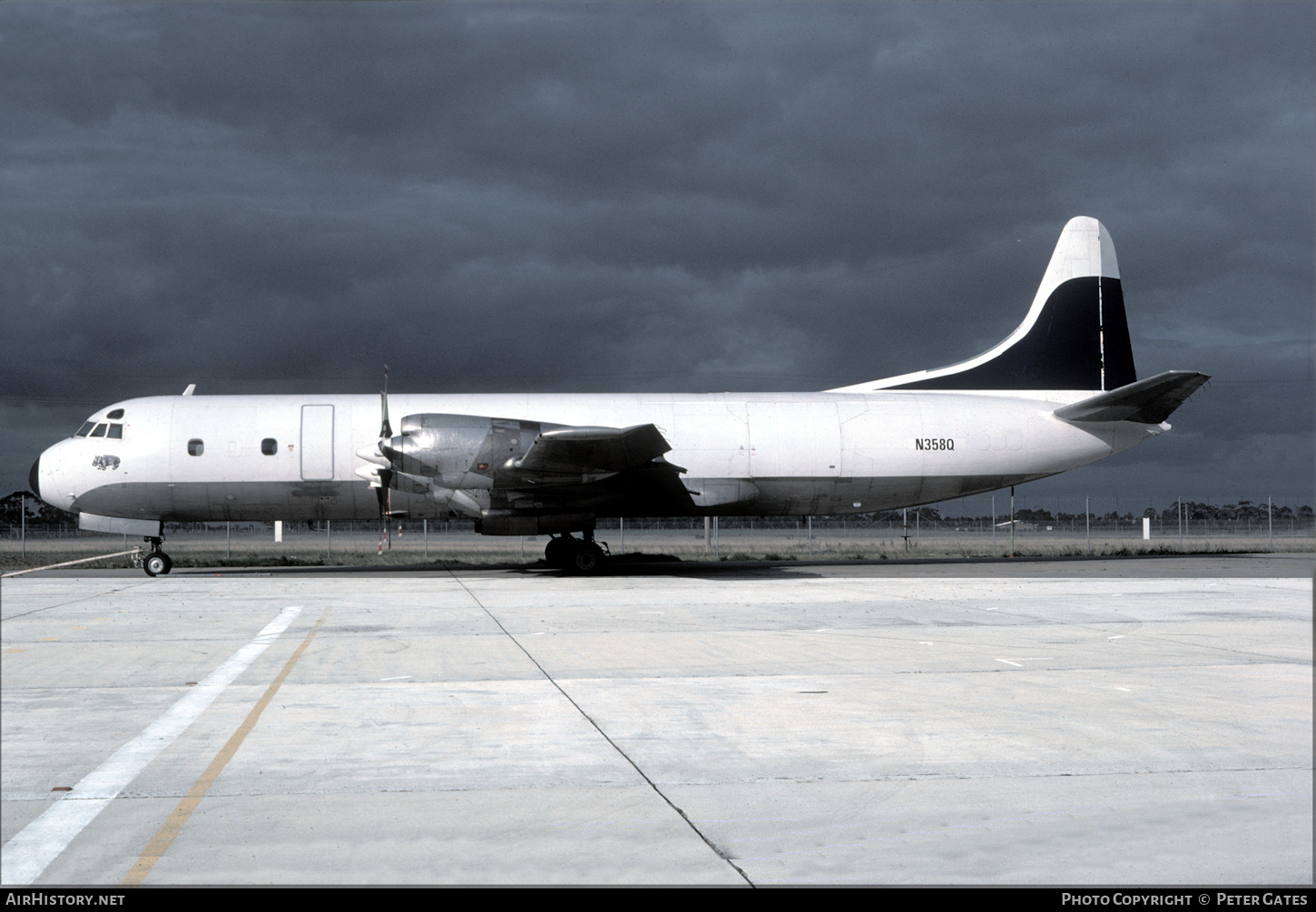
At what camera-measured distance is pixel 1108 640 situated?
11.8 meters

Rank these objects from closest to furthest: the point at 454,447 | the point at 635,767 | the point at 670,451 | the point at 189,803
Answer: the point at 189,803 → the point at 635,767 → the point at 454,447 → the point at 670,451

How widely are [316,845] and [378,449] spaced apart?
19.6m

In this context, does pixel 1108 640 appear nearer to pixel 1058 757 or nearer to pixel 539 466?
pixel 1058 757

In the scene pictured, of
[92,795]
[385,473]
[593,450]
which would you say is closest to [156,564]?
[385,473]

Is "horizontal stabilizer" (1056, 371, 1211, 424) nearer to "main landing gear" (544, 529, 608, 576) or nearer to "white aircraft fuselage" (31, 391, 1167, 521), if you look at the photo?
"white aircraft fuselage" (31, 391, 1167, 521)

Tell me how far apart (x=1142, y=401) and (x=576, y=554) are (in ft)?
49.6

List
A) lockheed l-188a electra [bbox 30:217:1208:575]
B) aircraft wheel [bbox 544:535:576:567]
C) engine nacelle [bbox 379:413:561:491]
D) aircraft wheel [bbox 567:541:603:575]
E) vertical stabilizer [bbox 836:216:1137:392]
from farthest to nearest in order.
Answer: vertical stabilizer [bbox 836:216:1137:392], aircraft wheel [bbox 544:535:576:567], aircraft wheel [bbox 567:541:603:575], lockheed l-188a electra [bbox 30:217:1208:575], engine nacelle [bbox 379:413:561:491]

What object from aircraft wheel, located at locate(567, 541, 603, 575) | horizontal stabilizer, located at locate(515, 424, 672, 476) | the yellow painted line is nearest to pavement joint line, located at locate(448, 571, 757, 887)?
the yellow painted line

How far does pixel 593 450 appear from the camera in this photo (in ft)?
75.1

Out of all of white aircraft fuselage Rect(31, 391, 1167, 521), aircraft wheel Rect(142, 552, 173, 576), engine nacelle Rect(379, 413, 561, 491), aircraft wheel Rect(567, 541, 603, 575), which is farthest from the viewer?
white aircraft fuselage Rect(31, 391, 1167, 521)

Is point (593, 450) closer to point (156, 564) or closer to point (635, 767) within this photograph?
point (156, 564)

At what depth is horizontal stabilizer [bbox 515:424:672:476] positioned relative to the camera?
2191 cm

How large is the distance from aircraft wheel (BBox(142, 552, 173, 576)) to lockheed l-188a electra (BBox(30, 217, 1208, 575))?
0.04 metres
